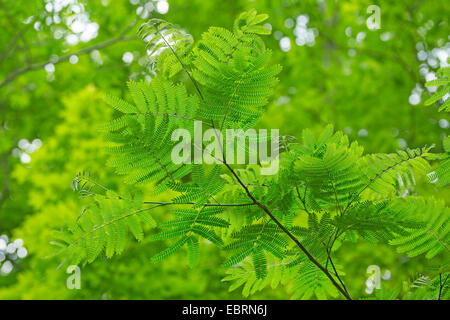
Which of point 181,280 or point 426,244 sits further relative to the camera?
point 181,280

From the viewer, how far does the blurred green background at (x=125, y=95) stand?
11.8 feet

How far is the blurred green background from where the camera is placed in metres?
3.59

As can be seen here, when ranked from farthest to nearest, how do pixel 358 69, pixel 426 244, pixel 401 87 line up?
1. pixel 358 69
2. pixel 401 87
3. pixel 426 244

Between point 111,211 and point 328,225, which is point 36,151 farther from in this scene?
point 328,225

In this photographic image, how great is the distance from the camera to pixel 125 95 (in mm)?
5555

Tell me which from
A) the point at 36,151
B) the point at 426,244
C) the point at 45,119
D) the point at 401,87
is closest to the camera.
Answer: the point at 426,244

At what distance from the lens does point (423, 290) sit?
3.87 feet

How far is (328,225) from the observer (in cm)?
99

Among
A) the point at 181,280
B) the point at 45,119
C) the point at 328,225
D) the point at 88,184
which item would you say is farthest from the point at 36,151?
the point at 328,225

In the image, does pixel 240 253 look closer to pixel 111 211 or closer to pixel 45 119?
pixel 111 211

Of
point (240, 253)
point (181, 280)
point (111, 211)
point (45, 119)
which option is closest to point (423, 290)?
point (240, 253)
